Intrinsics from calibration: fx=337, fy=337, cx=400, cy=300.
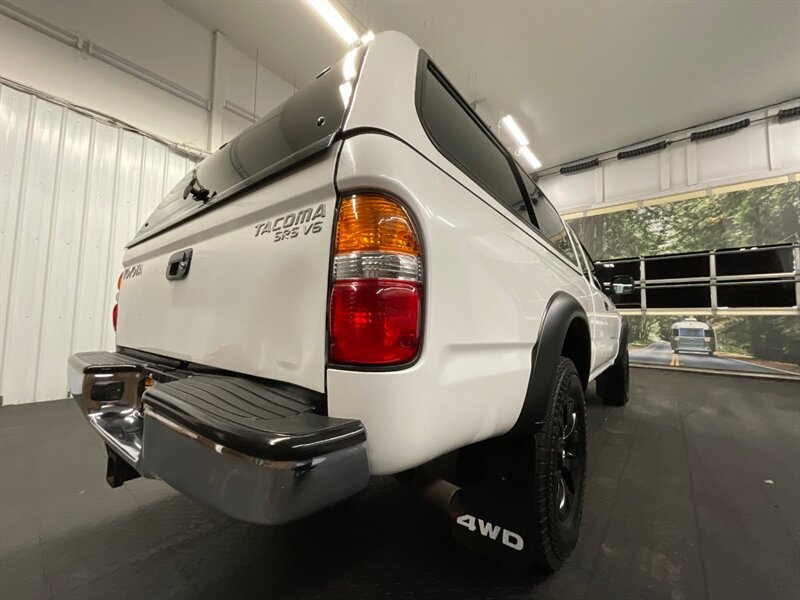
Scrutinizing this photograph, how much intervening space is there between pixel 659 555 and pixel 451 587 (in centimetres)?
86

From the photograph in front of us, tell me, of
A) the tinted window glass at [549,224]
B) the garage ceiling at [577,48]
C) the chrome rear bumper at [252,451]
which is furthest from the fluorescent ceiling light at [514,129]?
the chrome rear bumper at [252,451]

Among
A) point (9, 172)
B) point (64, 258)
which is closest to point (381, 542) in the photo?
point (64, 258)

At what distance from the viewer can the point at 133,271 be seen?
63.3 inches

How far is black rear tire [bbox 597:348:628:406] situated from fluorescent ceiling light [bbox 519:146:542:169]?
5334 millimetres

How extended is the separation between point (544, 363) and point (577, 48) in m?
5.62

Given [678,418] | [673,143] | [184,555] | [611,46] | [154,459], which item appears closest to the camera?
[154,459]

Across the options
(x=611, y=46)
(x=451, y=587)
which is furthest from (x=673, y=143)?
(x=451, y=587)

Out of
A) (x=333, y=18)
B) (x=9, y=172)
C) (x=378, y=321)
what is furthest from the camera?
(x=333, y=18)

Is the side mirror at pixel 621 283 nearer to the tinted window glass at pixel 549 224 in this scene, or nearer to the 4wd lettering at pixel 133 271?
the tinted window glass at pixel 549 224

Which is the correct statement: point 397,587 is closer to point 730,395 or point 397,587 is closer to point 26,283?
point 26,283

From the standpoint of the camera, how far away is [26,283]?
10.9 ft

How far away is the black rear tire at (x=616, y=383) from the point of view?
353cm

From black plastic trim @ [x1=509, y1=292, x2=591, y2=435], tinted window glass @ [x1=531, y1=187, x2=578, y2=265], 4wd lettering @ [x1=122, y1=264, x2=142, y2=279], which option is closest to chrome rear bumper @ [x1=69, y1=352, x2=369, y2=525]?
black plastic trim @ [x1=509, y1=292, x2=591, y2=435]

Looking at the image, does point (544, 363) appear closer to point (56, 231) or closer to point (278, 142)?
point (278, 142)
